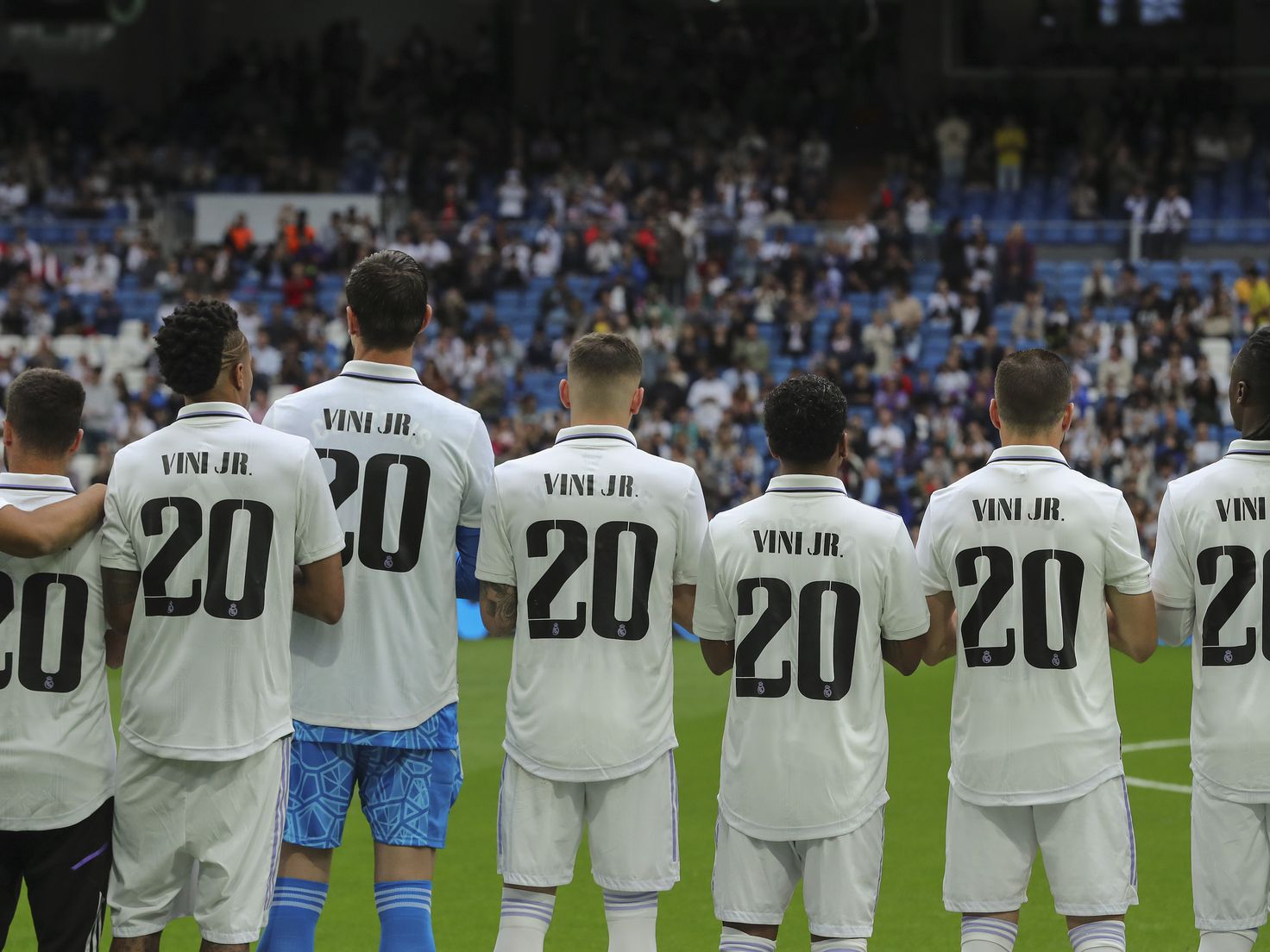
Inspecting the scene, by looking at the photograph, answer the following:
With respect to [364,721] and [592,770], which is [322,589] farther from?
[592,770]

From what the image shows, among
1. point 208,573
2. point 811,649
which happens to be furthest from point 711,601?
point 208,573

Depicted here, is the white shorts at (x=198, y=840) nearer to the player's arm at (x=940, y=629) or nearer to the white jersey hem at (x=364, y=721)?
the white jersey hem at (x=364, y=721)

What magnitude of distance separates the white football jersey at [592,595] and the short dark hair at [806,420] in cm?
30

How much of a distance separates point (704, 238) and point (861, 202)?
16.2ft

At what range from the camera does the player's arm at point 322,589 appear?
471cm

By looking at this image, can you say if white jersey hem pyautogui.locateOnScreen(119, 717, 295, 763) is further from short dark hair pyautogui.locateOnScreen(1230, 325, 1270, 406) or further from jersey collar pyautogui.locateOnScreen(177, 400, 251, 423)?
short dark hair pyautogui.locateOnScreen(1230, 325, 1270, 406)

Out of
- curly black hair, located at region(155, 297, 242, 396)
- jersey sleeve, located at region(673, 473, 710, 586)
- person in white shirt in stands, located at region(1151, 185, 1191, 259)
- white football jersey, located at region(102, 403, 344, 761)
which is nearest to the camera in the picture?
white football jersey, located at region(102, 403, 344, 761)

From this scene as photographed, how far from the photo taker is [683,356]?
83.6 ft

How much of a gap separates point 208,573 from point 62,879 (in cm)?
90

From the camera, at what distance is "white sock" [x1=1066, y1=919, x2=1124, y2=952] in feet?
15.6

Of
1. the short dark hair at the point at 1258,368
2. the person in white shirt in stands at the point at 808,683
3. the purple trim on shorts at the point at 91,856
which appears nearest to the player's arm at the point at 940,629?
the person in white shirt in stands at the point at 808,683

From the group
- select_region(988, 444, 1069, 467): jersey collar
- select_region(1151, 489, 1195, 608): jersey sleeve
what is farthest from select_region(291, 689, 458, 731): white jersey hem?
select_region(1151, 489, 1195, 608): jersey sleeve

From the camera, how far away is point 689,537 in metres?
4.93

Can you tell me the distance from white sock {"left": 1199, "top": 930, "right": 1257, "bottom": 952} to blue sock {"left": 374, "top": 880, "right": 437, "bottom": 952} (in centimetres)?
221
